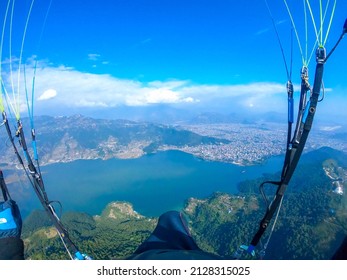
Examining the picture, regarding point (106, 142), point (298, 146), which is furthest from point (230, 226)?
point (106, 142)

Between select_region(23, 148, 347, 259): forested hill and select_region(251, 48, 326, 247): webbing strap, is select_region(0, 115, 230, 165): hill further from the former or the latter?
select_region(251, 48, 326, 247): webbing strap

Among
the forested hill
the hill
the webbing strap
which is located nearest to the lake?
the forested hill

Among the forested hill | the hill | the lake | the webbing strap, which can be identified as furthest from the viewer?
the hill

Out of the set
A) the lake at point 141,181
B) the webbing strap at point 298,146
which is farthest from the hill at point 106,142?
the webbing strap at point 298,146

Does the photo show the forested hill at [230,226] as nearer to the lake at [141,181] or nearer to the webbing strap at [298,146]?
the lake at [141,181]

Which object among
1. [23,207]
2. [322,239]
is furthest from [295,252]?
[23,207]

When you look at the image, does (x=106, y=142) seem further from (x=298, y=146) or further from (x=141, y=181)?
(x=298, y=146)

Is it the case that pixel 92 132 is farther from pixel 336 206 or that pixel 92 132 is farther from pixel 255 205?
pixel 336 206
